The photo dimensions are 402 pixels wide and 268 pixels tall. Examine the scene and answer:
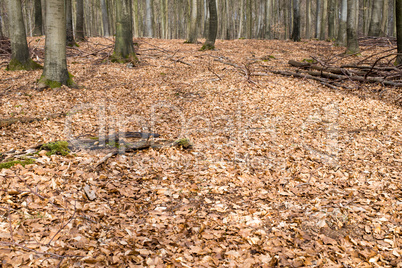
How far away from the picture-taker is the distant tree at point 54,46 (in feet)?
24.2

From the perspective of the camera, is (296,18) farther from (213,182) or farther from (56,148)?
(56,148)

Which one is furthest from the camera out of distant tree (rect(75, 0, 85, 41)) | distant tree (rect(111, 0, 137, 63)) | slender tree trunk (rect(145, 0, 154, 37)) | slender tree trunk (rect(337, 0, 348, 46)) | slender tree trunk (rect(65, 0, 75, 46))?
slender tree trunk (rect(145, 0, 154, 37))

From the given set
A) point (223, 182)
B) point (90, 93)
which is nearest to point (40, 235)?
point (223, 182)

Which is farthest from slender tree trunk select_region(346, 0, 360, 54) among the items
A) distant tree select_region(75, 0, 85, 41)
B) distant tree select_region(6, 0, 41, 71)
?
distant tree select_region(75, 0, 85, 41)

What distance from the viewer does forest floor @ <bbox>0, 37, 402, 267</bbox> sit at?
8.96ft

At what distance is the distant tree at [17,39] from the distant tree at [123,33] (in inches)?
115

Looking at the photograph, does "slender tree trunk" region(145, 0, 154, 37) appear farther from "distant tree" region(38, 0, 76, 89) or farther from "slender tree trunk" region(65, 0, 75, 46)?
"distant tree" region(38, 0, 76, 89)

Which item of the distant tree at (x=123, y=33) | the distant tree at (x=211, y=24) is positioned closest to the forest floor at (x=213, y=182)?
the distant tree at (x=123, y=33)

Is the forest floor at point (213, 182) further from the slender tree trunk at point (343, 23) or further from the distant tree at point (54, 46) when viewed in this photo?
the slender tree trunk at point (343, 23)

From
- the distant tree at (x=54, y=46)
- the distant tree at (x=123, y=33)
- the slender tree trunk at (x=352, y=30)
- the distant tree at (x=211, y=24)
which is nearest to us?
the distant tree at (x=54, y=46)

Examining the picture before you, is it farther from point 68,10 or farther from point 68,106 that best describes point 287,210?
point 68,10

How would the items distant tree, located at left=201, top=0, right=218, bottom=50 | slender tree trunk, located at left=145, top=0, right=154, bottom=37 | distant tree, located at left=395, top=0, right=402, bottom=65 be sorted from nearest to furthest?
1. distant tree, located at left=395, top=0, right=402, bottom=65
2. distant tree, located at left=201, top=0, right=218, bottom=50
3. slender tree trunk, located at left=145, top=0, right=154, bottom=37

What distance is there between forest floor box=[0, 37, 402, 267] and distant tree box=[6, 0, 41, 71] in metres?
1.66

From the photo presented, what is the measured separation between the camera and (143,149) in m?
4.88
